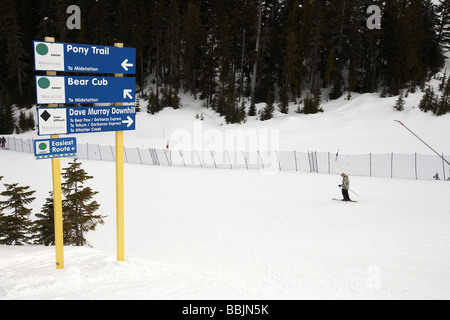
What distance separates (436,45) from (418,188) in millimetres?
37717

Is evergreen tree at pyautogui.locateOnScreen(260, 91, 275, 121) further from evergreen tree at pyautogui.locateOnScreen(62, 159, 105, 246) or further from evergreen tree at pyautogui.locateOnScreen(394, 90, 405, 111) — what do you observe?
evergreen tree at pyautogui.locateOnScreen(62, 159, 105, 246)

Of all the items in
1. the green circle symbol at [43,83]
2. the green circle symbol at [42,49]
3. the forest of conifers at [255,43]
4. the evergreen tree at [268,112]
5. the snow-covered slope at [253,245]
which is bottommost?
the snow-covered slope at [253,245]

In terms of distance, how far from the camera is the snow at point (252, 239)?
6.38 m

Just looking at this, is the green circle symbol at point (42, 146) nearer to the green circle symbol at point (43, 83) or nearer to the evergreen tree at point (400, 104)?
the green circle symbol at point (43, 83)

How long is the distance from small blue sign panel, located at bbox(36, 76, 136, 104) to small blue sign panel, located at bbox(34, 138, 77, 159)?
786 millimetres

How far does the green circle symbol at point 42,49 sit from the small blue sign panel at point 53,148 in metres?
1.69

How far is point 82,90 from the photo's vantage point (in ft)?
22.3

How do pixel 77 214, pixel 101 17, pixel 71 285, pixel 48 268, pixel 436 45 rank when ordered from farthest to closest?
pixel 101 17 < pixel 436 45 < pixel 77 214 < pixel 48 268 < pixel 71 285

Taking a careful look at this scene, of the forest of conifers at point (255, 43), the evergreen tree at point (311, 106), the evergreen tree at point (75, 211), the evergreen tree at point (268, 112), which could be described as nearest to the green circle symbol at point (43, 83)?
the evergreen tree at point (75, 211)

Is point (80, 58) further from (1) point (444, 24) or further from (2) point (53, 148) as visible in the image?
(1) point (444, 24)

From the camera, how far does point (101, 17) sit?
179ft

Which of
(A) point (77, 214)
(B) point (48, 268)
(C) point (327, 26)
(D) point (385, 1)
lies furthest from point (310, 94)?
(B) point (48, 268)

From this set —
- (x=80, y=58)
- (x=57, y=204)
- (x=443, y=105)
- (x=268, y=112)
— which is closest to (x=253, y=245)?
(x=57, y=204)

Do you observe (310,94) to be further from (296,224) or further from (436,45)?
(296,224)
